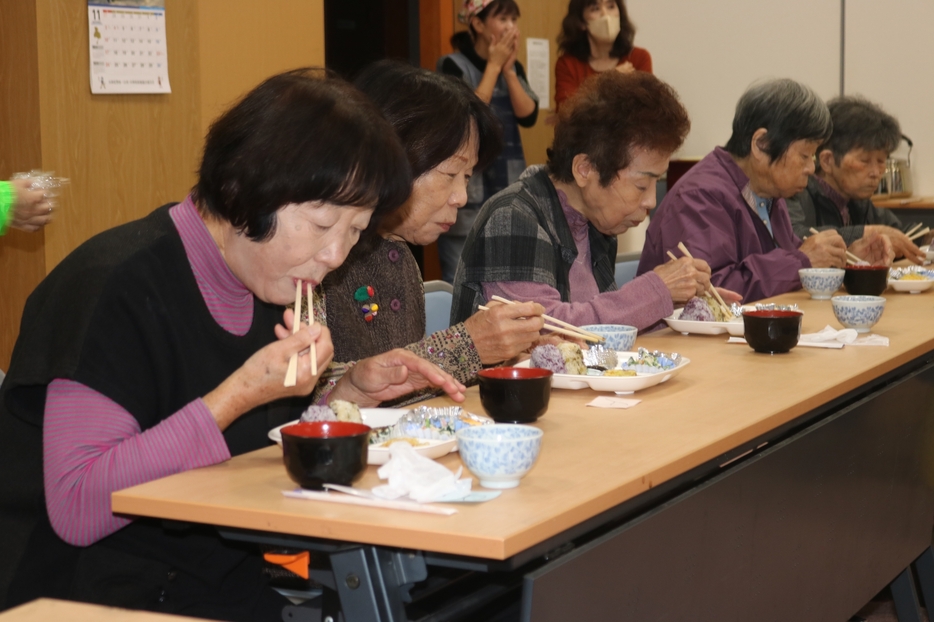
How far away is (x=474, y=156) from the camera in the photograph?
2.12 meters

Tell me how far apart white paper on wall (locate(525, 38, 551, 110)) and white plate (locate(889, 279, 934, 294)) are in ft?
10.3

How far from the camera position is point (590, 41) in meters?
5.21

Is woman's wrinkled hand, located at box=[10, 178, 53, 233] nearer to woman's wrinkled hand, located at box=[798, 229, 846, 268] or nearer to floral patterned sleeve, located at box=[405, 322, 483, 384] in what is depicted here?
floral patterned sleeve, located at box=[405, 322, 483, 384]

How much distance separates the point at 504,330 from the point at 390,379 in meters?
0.27

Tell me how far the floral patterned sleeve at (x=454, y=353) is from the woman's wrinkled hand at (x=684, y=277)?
0.68m

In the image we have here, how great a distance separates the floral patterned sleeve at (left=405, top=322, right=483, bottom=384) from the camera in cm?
191

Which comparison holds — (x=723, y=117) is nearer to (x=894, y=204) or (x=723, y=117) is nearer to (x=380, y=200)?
(x=894, y=204)

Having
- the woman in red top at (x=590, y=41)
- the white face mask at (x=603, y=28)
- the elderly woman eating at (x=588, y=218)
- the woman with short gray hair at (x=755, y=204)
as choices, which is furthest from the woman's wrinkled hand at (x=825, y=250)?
the white face mask at (x=603, y=28)

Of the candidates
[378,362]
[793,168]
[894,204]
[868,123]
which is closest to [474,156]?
[378,362]

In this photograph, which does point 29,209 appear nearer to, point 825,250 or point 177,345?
point 177,345

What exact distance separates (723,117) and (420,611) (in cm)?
540

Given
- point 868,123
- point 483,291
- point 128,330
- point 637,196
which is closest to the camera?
point 128,330

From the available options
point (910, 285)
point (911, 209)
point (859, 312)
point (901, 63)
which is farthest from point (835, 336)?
point (901, 63)

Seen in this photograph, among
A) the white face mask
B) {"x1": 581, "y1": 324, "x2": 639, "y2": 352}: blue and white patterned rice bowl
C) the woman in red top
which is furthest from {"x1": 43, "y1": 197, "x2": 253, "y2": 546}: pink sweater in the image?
the white face mask
